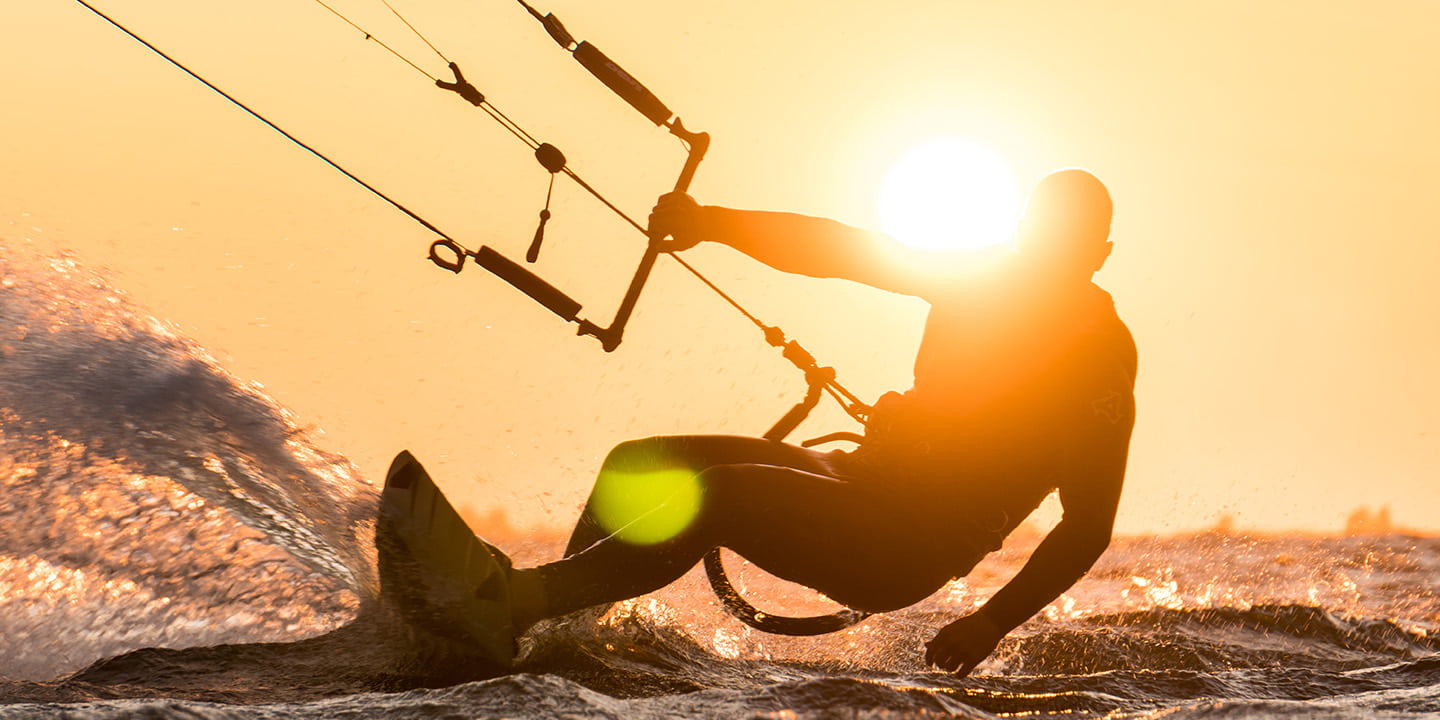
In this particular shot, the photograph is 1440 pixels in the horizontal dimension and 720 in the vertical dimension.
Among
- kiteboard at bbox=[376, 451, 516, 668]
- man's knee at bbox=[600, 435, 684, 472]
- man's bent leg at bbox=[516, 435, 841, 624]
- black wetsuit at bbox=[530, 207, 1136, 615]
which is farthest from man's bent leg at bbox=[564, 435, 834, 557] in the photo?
kiteboard at bbox=[376, 451, 516, 668]

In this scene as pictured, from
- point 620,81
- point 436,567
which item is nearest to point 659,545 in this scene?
point 436,567

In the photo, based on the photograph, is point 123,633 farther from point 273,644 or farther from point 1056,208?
point 1056,208

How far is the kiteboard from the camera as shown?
300cm

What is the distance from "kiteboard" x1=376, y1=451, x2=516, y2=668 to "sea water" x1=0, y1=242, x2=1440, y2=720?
17 cm

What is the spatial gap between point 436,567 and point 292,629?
1630 millimetres

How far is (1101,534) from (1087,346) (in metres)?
0.63

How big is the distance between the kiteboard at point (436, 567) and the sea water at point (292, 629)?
0.17 m

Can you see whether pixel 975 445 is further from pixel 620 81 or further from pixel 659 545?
pixel 620 81

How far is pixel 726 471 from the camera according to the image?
3572 millimetres

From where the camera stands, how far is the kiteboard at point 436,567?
2996 millimetres

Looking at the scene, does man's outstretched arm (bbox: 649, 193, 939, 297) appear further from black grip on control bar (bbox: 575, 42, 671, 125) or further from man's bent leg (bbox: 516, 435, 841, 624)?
man's bent leg (bbox: 516, 435, 841, 624)

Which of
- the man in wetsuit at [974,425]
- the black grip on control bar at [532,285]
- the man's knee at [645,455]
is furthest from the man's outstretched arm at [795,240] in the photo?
the man's knee at [645,455]

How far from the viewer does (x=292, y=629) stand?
436 centimetres

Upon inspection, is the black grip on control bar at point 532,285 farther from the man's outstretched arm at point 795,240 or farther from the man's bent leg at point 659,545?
the man's bent leg at point 659,545
